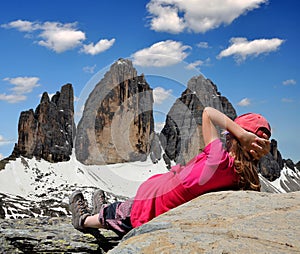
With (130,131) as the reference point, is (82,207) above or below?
below

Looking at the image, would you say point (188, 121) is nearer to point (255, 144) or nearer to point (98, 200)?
point (255, 144)

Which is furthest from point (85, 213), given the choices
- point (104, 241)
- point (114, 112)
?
point (114, 112)

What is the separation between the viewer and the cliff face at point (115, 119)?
6551 mm

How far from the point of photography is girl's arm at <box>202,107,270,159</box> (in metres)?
6.51

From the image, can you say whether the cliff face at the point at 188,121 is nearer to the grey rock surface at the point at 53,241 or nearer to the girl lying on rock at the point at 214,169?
the girl lying on rock at the point at 214,169

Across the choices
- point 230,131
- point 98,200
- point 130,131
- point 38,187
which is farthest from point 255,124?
point 38,187

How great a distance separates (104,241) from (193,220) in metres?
3.15

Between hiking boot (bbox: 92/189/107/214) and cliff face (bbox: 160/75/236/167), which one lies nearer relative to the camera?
cliff face (bbox: 160/75/236/167)

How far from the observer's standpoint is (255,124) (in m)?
6.65

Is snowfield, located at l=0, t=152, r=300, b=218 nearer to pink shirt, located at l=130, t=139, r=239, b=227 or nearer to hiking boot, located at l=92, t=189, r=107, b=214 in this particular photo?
hiking boot, located at l=92, t=189, r=107, b=214

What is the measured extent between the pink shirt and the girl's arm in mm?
186

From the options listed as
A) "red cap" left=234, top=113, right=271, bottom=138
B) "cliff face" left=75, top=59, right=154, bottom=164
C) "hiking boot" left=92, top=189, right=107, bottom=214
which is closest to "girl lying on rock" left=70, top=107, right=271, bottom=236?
"red cap" left=234, top=113, right=271, bottom=138

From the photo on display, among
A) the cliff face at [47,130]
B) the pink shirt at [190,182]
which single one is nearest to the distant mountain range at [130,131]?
the pink shirt at [190,182]

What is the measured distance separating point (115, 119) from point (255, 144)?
2192 mm
